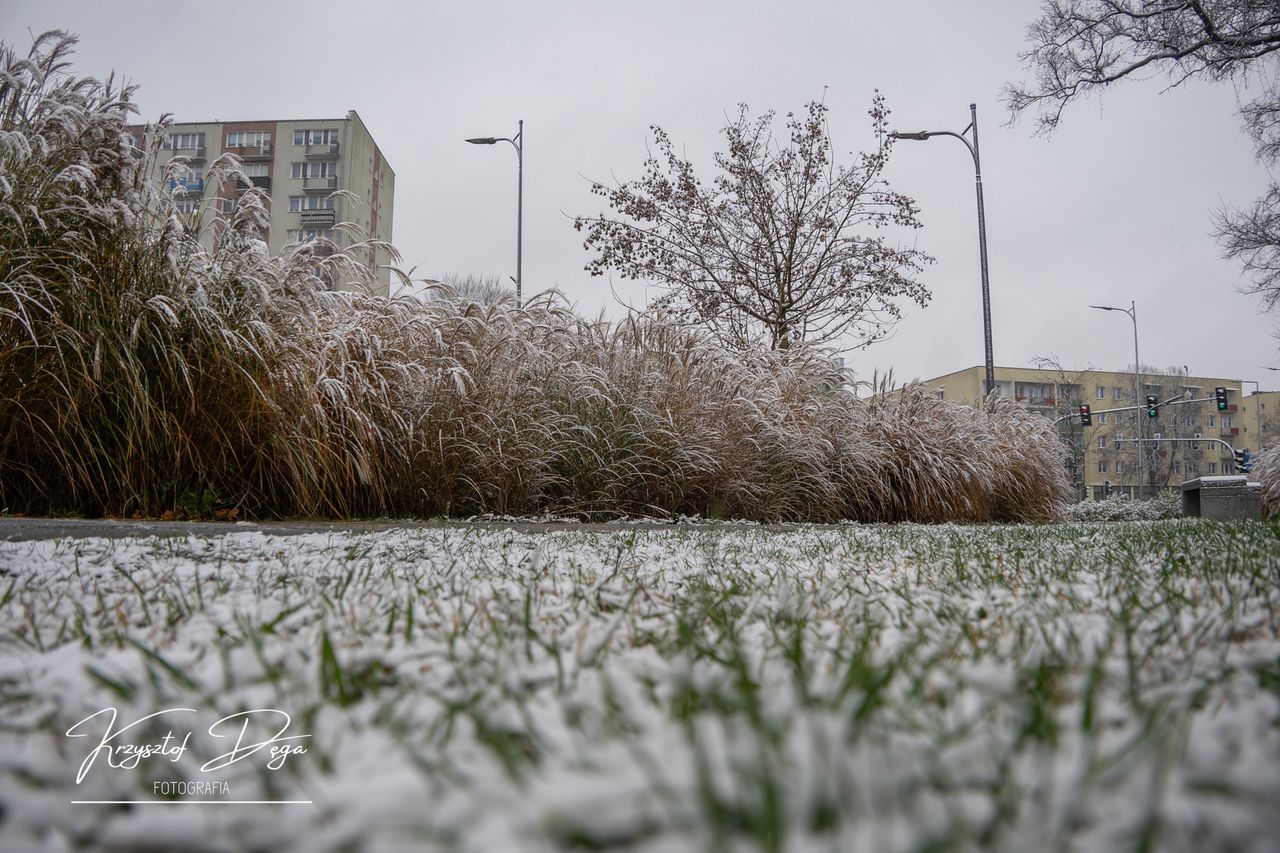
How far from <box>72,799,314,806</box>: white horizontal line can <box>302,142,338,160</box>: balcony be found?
4762 centimetres

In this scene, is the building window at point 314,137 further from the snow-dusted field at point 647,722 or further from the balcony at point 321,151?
the snow-dusted field at point 647,722

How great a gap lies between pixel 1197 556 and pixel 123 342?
448 cm

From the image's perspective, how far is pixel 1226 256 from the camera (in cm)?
1431

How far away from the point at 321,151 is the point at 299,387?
44.3 metres

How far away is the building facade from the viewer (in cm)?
3722

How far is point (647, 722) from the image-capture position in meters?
0.72

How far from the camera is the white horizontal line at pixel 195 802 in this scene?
60cm

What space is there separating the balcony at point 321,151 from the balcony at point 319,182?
114 centimetres

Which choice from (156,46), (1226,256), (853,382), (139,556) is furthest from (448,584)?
(1226,256)

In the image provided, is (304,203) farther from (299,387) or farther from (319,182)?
(299,387)

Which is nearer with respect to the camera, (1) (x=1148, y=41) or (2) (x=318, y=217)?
(1) (x=1148, y=41)

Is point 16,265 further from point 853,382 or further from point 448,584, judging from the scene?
point 853,382

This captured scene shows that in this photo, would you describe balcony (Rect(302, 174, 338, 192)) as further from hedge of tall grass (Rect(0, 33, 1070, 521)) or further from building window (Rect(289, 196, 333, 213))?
hedge of tall grass (Rect(0, 33, 1070, 521))

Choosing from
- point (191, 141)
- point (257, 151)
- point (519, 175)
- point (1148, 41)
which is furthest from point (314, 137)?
point (1148, 41)
